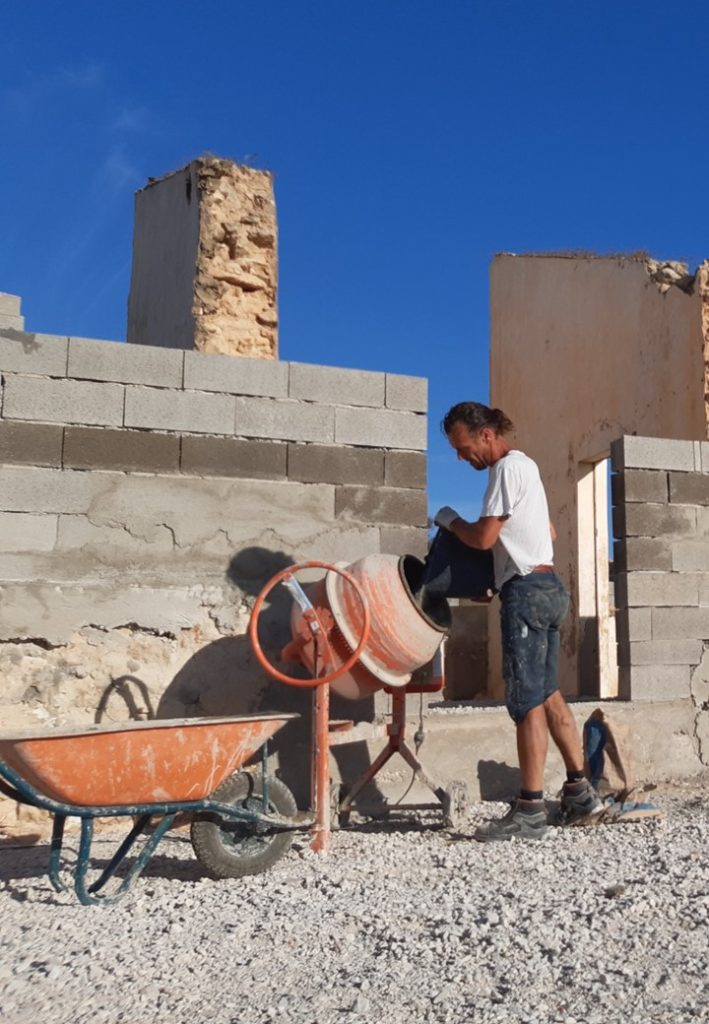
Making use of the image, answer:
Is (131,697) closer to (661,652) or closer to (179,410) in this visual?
(179,410)

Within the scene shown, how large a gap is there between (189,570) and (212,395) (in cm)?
80

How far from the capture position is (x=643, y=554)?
5.55 m

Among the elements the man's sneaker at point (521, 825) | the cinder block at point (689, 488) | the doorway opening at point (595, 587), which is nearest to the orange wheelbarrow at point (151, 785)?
the man's sneaker at point (521, 825)

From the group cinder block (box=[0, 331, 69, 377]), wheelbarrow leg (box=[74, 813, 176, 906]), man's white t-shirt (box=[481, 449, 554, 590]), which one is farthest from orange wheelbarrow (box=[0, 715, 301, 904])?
cinder block (box=[0, 331, 69, 377])

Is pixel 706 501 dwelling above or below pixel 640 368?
below

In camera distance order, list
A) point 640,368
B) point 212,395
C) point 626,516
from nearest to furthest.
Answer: point 212,395 < point 626,516 < point 640,368

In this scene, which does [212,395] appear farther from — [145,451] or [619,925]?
[619,925]

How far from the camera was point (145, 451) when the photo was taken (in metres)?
4.53

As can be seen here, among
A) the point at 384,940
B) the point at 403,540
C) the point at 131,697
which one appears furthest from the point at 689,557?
the point at 384,940

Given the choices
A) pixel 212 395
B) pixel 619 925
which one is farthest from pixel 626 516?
pixel 619 925

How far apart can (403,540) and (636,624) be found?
146 centimetres

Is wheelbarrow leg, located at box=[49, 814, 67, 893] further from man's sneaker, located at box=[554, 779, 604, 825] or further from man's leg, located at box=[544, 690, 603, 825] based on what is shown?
man's sneaker, located at box=[554, 779, 604, 825]

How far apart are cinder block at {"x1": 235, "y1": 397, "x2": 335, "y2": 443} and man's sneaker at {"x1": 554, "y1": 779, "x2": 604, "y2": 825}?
1.89 m

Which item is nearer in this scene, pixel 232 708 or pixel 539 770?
pixel 539 770
